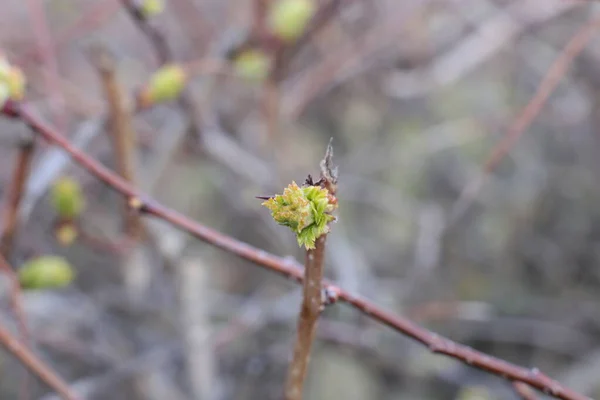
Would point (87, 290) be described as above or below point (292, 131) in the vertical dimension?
below

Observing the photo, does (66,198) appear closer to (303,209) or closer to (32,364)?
(32,364)

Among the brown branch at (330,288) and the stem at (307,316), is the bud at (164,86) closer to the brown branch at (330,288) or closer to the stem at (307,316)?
the brown branch at (330,288)

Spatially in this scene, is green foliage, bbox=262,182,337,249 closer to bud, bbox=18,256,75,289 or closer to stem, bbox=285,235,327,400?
stem, bbox=285,235,327,400

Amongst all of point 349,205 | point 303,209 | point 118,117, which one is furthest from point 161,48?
point 349,205

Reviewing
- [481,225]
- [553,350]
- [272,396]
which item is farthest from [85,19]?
[553,350]

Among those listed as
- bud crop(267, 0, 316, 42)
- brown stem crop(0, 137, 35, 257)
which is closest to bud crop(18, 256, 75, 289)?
brown stem crop(0, 137, 35, 257)

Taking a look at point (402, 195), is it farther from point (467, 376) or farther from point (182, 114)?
point (182, 114)

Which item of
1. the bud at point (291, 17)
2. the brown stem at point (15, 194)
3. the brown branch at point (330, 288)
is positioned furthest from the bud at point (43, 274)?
the bud at point (291, 17)
